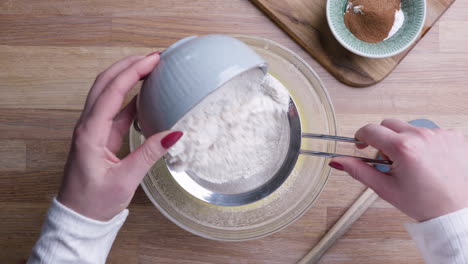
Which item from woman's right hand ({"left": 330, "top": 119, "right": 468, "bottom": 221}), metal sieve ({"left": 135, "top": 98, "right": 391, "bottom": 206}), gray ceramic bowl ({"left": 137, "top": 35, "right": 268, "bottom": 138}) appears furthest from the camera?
metal sieve ({"left": 135, "top": 98, "right": 391, "bottom": 206})

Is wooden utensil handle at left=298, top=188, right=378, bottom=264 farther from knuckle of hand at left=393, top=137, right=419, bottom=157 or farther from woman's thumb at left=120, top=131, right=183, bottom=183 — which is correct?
woman's thumb at left=120, top=131, right=183, bottom=183

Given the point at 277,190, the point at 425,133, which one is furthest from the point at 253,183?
the point at 425,133

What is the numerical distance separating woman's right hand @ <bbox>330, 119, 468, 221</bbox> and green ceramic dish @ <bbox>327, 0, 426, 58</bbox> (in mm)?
196

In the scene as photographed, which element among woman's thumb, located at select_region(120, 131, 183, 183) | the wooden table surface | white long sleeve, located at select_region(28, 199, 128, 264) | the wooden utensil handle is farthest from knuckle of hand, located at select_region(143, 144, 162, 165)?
the wooden utensil handle

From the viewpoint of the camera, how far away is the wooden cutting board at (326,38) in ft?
2.46

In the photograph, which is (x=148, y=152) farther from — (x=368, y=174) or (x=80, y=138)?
(x=368, y=174)

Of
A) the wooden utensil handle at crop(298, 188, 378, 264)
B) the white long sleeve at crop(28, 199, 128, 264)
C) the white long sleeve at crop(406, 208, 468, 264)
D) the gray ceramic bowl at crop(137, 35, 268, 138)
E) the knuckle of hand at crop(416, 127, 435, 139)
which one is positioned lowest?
the wooden utensil handle at crop(298, 188, 378, 264)

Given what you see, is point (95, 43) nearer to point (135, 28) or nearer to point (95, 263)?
point (135, 28)

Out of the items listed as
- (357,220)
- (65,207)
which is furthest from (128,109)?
(357,220)

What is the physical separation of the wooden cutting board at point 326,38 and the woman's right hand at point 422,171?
0.62 feet

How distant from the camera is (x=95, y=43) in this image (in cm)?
78

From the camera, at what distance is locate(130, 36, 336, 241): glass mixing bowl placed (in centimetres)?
71

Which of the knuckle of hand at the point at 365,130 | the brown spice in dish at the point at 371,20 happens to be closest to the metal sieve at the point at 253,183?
the knuckle of hand at the point at 365,130

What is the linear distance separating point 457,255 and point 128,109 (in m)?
0.60
